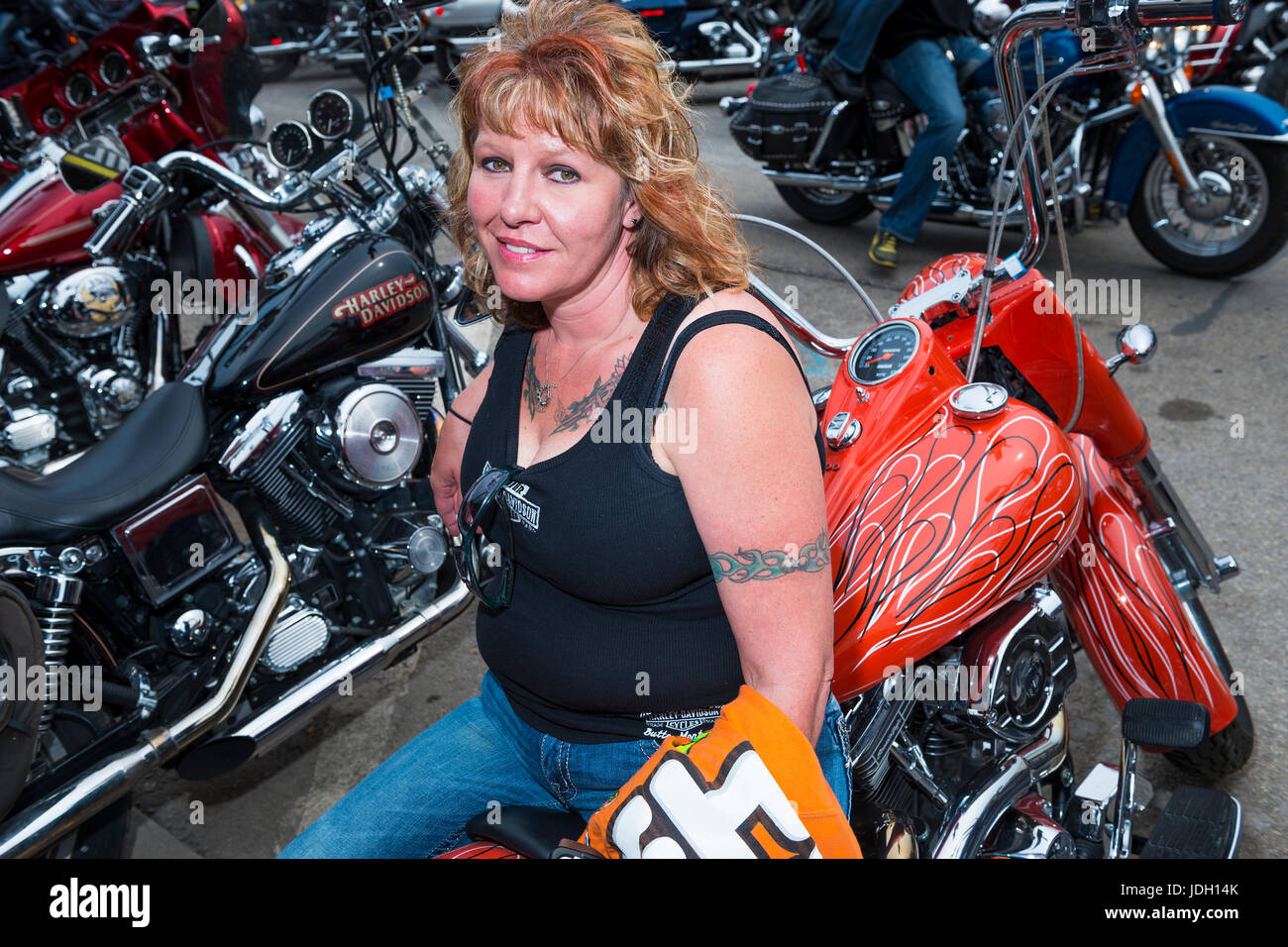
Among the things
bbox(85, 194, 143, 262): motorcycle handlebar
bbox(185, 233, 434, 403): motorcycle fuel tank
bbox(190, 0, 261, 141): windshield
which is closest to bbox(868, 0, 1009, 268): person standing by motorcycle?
bbox(190, 0, 261, 141): windshield

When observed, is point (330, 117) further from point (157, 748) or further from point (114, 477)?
point (157, 748)

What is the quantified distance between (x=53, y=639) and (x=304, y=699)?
59 centimetres

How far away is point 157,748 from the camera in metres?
2.42

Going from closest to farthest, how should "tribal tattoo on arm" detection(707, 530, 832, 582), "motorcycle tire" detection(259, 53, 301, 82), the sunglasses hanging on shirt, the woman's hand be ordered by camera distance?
"tribal tattoo on arm" detection(707, 530, 832, 582) < the sunglasses hanging on shirt < the woman's hand < "motorcycle tire" detection(259, 53, 301, 82)

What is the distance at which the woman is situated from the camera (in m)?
1.35

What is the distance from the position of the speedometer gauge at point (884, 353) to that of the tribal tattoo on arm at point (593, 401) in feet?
1.79

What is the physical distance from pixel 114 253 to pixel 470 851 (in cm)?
223

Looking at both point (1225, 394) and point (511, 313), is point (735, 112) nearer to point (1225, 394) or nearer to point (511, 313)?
point (1225, 394)

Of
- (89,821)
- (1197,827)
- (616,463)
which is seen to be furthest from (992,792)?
(89,821)

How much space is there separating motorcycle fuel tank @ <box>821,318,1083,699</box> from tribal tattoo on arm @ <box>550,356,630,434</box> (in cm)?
49

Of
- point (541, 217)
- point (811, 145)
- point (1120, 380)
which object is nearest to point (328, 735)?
point (541, 217)

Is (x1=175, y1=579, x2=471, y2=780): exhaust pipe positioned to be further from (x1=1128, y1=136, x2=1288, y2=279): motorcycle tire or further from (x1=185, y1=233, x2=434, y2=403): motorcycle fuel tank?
(x1=1128, y1=136, x2=1288, y2=279): motorcycle tire

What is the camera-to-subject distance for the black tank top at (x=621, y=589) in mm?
1414

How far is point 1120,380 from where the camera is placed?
15.3ft
